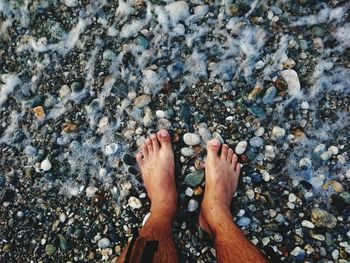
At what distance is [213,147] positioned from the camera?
2.38m

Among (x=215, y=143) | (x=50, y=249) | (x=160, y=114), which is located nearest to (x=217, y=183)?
(x=215, y=143)

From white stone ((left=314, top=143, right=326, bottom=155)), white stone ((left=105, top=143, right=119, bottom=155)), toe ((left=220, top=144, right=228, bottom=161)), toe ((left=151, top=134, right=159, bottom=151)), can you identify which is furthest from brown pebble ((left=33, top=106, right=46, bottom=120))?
white stone ((left=314, top=143, right=326, bottom=155))

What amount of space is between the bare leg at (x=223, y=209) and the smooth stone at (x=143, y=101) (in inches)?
18.1

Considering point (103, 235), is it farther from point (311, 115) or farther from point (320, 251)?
point (311, 115)

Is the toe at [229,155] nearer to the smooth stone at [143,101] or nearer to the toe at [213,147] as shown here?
the toe at [213,147]

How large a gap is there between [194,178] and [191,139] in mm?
235

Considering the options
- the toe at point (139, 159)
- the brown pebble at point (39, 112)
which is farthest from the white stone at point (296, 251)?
the brown pebble at point (39, 112)

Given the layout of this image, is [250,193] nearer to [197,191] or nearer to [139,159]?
[197,191]

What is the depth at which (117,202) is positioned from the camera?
2.35m

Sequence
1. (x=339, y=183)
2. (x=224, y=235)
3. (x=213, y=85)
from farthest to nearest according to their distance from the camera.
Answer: (x=213, y=85)
(x=339, y=183)
(x=224, y=235)

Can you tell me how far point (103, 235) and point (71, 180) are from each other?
39 cm

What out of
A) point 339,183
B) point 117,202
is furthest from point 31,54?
point 339,183

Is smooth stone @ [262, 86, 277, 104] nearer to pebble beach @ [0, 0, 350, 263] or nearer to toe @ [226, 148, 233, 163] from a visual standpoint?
pebble beach @ [0, 0, 350, 263]

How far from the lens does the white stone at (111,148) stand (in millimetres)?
2420
